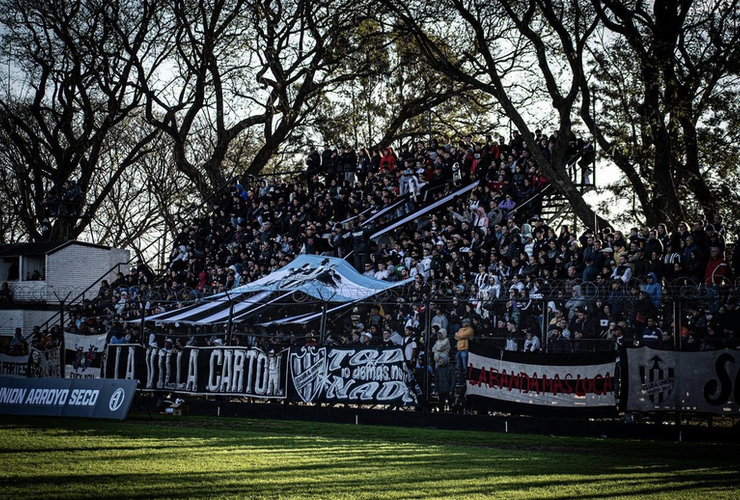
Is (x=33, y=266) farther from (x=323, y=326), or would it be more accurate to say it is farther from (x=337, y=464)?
(x=337, y=464)

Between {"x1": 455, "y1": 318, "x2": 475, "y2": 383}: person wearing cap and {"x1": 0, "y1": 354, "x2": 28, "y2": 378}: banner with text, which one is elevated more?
{"x1": 455, "y1": 318, "x2": 475, "y2": 383}: person wearing cap

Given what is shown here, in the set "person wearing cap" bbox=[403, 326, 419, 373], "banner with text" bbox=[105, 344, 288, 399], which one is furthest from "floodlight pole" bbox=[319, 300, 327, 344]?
"person wearing cap" bbox=[403, 326, 419, 373]

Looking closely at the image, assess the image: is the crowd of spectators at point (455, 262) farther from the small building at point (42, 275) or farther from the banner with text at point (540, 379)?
the small building at point (42, 275)

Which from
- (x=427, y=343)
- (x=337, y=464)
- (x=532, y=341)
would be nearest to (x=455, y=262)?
(x=427, y=343)

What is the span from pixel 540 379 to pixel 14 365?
1567cm

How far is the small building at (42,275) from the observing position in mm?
38656

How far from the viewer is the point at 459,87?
45.1 metres

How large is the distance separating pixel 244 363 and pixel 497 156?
39.3 feet

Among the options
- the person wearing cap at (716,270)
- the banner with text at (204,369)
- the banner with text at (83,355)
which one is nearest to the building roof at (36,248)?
the banner with text at (83,355)

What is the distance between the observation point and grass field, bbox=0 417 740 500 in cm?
1020

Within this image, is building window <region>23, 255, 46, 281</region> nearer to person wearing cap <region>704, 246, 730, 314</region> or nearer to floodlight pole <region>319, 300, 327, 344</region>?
floodlight pole <region>319, 300, 327, 344</region>

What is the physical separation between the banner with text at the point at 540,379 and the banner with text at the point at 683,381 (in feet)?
1.45

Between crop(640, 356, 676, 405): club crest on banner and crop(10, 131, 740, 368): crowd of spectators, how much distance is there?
43 cm

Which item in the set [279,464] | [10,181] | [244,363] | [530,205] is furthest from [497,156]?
[10,181]
